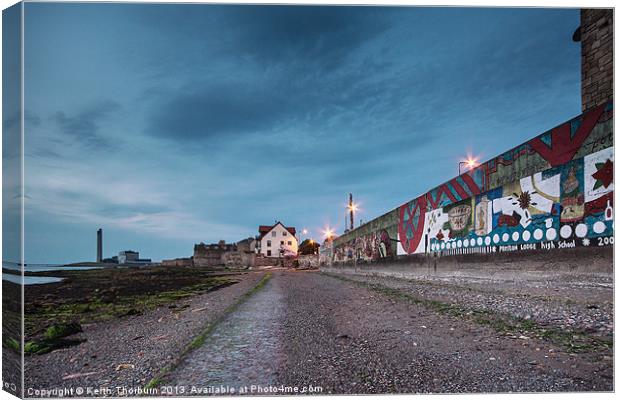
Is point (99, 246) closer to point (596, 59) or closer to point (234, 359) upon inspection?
point (234, 359)

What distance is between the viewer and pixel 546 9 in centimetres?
331

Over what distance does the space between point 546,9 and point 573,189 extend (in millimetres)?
1947

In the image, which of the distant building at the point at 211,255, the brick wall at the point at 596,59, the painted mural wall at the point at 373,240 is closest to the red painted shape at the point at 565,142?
the brick wall at the point at 596,59

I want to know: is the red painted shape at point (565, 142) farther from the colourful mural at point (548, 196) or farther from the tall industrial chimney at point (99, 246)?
the tall industrial chimney at point (99, 246)

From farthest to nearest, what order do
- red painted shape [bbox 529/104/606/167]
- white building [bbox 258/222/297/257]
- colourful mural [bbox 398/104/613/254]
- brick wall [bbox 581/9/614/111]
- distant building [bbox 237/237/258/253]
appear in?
white building [bbox 258/222/297/257] < distant building [bbox 237/237/258/253] < brick wall [bbox 581/9/614/111] < red painted shape [bbox 529/104/606/167] < colourful mural [bbox 398/104/613/254]

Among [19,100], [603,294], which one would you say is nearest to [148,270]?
[19,100]

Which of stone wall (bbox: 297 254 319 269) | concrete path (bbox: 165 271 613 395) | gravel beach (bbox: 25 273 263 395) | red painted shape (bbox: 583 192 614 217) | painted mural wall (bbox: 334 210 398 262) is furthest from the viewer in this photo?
stone wall (bbox: 297 254 319 269)

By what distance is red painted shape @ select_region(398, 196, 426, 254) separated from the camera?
9047 millimetres

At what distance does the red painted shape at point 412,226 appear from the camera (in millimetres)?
9047

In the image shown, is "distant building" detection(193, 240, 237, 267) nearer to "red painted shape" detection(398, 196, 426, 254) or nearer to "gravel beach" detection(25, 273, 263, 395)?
"gravel beach" detection(25, 273, 263, 395)

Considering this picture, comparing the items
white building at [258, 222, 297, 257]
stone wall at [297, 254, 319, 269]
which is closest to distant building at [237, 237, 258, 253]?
white building at [258, 222, 297, 257]

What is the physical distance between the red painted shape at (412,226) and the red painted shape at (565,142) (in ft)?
15.2

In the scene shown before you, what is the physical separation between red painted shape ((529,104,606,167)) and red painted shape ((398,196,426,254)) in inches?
182

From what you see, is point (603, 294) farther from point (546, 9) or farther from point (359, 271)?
point (359, 271)
